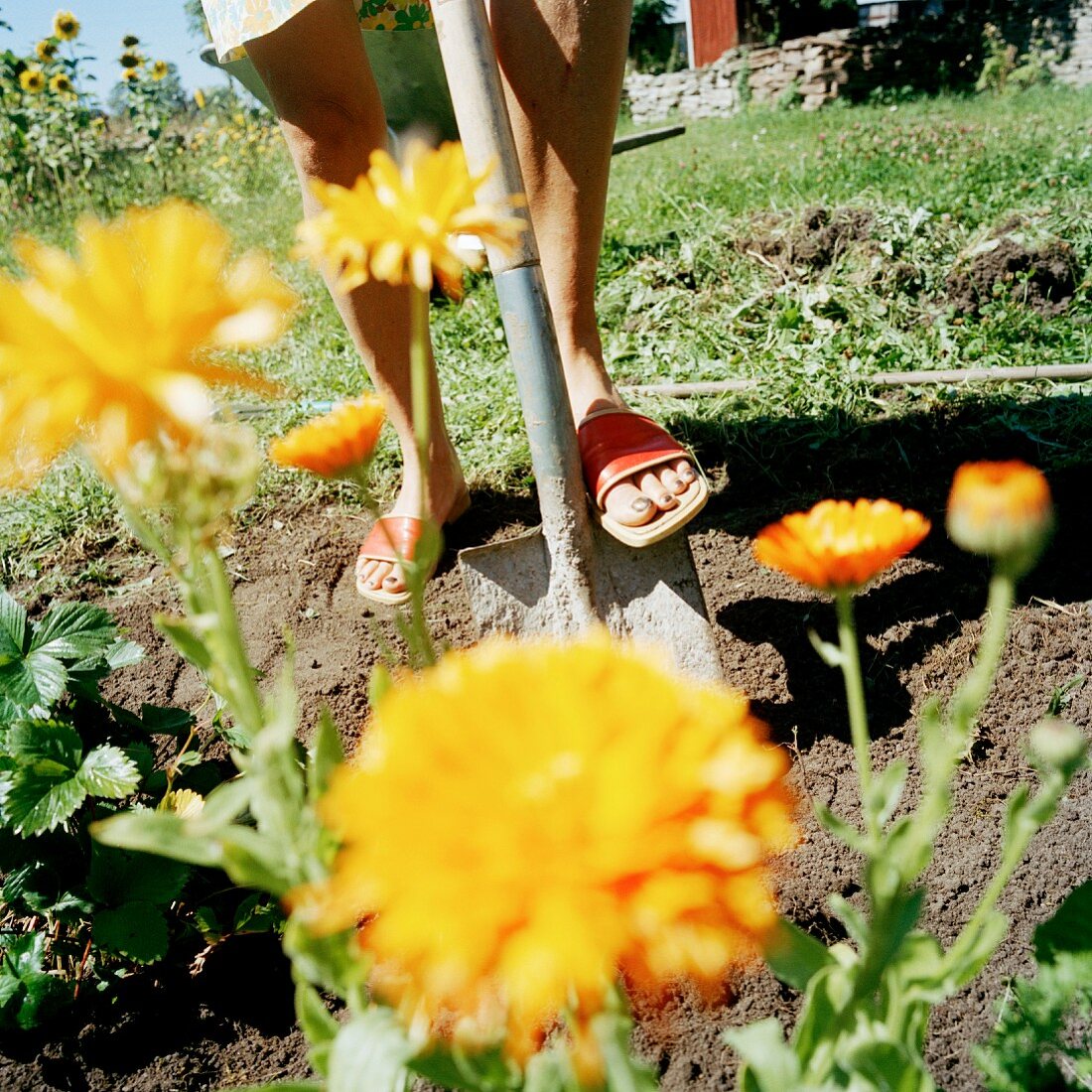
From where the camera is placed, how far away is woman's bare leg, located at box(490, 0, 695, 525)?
5.54 feet

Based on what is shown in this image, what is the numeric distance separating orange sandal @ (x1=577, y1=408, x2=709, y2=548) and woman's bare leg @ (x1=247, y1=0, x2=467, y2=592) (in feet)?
1.14

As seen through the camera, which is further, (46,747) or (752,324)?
(752,324)

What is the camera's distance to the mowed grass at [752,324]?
2.33 meters

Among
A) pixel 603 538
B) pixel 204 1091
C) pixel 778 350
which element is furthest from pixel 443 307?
pixel 204 1091

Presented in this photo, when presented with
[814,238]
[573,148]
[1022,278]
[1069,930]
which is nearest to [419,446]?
[1069,930]

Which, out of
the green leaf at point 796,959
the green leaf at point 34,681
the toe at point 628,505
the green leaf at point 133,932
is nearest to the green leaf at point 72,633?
the green leaf at point 34,681

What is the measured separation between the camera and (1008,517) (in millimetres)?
532

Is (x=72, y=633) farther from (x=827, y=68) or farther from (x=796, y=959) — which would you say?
(x=827, y=68)

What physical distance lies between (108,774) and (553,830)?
876 mm

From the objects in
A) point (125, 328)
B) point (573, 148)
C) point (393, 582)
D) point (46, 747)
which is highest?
point (125, 328)

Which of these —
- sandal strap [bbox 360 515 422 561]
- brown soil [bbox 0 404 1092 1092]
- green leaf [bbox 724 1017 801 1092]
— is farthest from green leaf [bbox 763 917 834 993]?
sandal strap [bbox 360 515 422 561]

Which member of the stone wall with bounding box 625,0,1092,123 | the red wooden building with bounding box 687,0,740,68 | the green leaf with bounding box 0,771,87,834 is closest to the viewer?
the green leaf with bounding box 0,771,87,834

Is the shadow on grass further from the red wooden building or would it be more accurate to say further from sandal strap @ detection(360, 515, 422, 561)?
the red wooden building

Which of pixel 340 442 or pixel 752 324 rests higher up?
pixel 340 442
